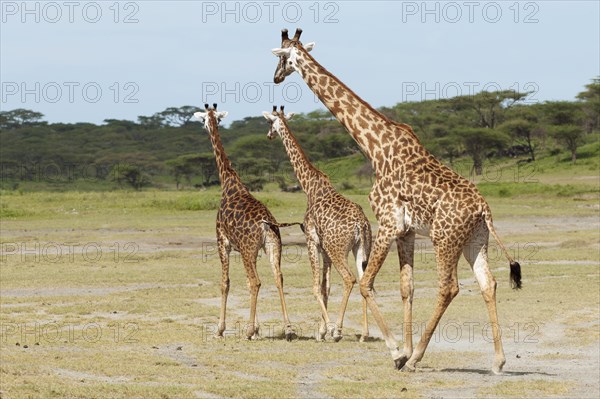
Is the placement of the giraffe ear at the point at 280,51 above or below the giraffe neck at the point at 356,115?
above

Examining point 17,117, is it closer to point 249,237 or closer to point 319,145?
point 319,145

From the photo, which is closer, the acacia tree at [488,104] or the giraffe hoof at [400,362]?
the giraffe hoof at [400,362]

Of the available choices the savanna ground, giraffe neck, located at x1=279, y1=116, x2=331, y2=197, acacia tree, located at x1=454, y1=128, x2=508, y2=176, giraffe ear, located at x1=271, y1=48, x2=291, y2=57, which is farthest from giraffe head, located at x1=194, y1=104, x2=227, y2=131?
acacia tree, located at x1=454, y1=128, x2=508, y2=176

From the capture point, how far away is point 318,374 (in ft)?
35.3

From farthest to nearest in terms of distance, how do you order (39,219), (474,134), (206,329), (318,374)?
(474,134) → (39,219) → (206,329) → (318,374)

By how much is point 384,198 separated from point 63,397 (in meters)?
3.84

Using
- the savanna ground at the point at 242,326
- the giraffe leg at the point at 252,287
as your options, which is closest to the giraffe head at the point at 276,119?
the giraffe leg at the point at 252,287

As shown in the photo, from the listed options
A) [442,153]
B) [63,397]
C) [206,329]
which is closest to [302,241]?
[206,329]

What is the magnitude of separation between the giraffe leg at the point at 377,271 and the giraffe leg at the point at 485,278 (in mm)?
818

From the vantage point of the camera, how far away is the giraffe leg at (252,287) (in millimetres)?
13312

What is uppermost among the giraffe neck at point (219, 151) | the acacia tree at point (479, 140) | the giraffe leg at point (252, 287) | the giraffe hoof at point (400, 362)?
the acacia tree at point (479, 140)

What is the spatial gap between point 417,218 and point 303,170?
3947 mm

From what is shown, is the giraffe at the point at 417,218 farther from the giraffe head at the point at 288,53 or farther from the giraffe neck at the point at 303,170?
the giraffe neck at the point at 303,170

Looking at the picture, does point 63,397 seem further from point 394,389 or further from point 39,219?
point 39,219
